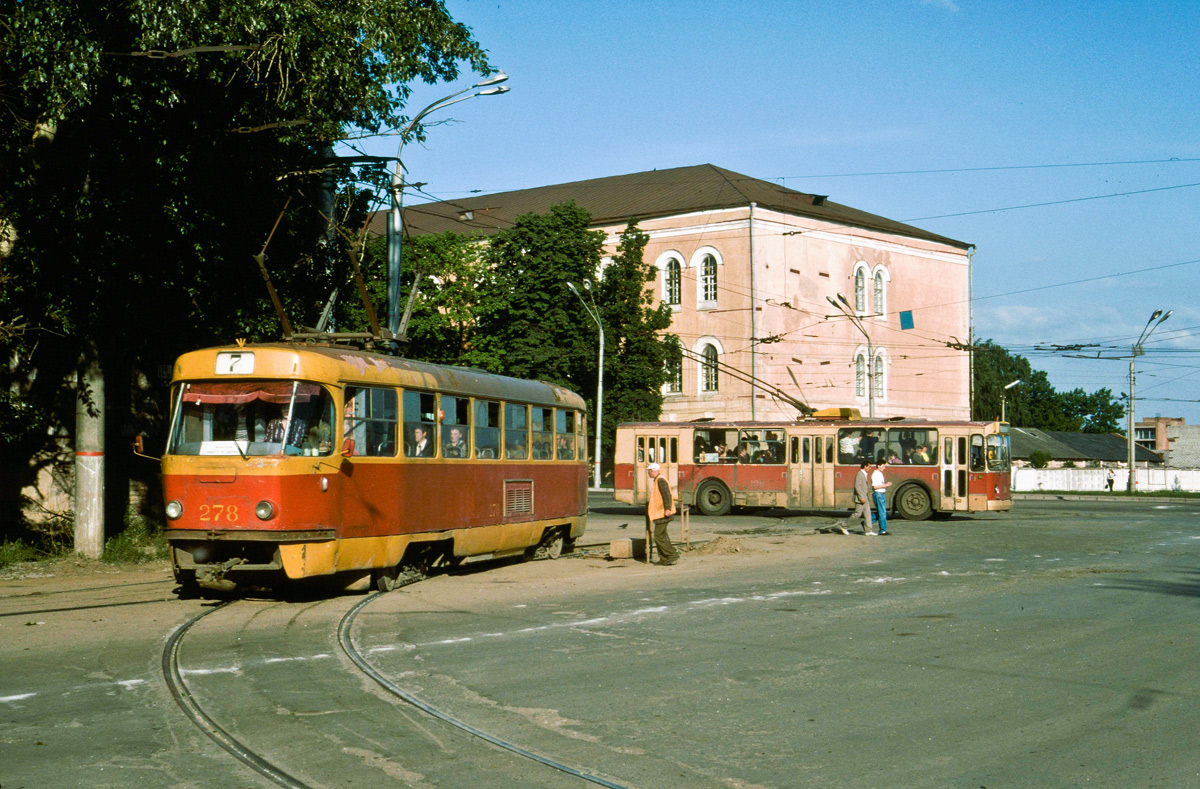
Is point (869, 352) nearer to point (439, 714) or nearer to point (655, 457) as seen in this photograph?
point (655, 457)

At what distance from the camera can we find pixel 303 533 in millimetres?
13047

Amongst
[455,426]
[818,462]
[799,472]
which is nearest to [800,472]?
[799,472]

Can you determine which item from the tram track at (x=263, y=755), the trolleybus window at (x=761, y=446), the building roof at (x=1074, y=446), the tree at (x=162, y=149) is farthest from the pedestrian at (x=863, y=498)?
the building roof at (x=1074, y=446)

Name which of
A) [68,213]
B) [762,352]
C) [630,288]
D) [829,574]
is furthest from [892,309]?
[68,213]

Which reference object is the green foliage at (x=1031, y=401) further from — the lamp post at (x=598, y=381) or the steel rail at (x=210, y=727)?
the steel rail at (x=210, y=727)

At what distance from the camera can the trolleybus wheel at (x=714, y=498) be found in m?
35.4

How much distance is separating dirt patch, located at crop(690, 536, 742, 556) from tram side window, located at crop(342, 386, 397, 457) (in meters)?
7.81

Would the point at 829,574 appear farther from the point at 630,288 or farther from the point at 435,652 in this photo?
the point at 630,288

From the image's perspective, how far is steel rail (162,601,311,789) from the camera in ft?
19.6

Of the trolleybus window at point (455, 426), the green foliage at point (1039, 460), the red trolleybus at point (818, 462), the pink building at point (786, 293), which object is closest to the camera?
the trolleybus window at point (455, 426)

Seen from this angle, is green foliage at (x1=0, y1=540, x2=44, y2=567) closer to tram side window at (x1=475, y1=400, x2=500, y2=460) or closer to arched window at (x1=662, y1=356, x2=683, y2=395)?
tram side window at (x1=475, y1=400, x2=500, y2=460)

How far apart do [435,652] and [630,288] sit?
4770 centimetres

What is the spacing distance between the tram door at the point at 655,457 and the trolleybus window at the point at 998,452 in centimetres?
894

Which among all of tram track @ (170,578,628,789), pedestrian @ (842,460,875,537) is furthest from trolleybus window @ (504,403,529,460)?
pedestrian @ (842,460,875,537)
